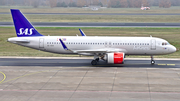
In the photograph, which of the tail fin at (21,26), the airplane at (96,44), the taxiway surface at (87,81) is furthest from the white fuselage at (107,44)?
the taxiway surface at (87,81)

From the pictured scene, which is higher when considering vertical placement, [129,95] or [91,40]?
[91,40]

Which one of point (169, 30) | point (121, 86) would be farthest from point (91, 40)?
point (169, 30)

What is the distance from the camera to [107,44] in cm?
3397

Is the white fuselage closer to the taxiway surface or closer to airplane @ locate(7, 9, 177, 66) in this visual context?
airplane @ locate(7, 9, 177, 66)

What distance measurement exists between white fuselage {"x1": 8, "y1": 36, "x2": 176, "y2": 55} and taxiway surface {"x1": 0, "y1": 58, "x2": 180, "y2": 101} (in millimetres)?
1899

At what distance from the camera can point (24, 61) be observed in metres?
36.1

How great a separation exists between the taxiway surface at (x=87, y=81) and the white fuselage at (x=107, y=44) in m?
1.90

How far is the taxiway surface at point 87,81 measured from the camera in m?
21.2

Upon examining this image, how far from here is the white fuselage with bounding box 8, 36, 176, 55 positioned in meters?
33.7

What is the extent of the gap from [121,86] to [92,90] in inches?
117

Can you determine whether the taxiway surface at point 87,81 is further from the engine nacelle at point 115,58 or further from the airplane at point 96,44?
the airplane at point 96,44

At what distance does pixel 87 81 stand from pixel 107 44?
951 centimetres

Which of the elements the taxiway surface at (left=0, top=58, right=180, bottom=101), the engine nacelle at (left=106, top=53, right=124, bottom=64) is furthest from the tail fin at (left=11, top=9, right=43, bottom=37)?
the engine nacelle at (left=106, top=53, right=124, bottom=64)

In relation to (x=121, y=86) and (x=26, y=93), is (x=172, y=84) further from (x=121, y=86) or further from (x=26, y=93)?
(x=26, y=93)
